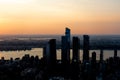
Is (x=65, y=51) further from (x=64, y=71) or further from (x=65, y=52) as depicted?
(x=64, y=71)

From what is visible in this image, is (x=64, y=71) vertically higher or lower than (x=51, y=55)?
lower

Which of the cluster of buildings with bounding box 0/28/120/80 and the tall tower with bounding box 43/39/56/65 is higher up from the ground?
the tall tower with bounding box 43/39/56/65

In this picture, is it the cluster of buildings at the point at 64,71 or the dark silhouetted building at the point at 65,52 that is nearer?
the cluster of buildings at the point at 64,71

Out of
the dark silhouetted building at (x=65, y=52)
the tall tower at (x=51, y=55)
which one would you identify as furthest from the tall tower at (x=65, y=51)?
the tall tower at (x=51, y=55)

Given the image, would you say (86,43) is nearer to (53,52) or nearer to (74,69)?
(53,52)

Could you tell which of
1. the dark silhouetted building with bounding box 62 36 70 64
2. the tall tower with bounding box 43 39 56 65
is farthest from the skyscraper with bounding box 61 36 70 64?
the tall tower with bounding box 43 39 56 65

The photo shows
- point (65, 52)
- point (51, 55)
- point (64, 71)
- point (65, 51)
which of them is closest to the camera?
point (64, 71)

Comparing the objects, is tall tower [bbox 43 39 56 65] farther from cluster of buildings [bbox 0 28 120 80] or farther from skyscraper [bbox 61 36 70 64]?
skyscraper [bbox 61 36 70 64]

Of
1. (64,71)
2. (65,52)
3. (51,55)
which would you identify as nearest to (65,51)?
(65,52)

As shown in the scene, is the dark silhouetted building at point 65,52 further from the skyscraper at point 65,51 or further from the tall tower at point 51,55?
the tall tower at point 51,55

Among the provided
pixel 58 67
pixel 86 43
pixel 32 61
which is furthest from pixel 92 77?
pixel 86 43

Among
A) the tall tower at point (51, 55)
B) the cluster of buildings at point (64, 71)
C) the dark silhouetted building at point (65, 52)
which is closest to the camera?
the cluster of buildings at point (64, 71)
